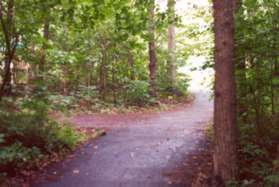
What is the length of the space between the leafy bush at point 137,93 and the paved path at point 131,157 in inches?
165

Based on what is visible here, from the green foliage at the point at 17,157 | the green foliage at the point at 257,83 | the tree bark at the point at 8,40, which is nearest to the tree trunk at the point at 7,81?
the tree bark at the point at 8,40

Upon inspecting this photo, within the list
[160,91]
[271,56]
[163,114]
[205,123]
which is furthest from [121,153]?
[160,91]

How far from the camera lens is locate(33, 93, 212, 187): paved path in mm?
6230

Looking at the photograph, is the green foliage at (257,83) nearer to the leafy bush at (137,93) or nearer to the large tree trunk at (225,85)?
the large tree trunk at (225,85)

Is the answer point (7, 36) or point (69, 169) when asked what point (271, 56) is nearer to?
point (69, 169)

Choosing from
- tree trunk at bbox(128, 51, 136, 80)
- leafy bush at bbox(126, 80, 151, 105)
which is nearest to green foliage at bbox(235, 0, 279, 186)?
leafy bush at bbox(126, 80, 151, 105)

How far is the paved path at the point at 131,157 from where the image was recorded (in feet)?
20.4

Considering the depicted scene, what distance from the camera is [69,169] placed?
683cm

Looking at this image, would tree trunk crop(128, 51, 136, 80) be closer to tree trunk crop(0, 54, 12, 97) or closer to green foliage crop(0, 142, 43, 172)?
tree trunk crop(0, 54, 12, 97)

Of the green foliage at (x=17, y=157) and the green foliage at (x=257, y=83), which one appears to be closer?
the green foliage at (x=17, y=157)

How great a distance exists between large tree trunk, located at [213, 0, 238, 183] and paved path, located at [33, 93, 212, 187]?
1085 mm

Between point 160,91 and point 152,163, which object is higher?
point 160,91

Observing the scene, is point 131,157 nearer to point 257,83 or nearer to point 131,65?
point 257,83

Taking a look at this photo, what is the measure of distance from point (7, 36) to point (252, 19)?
439cm
